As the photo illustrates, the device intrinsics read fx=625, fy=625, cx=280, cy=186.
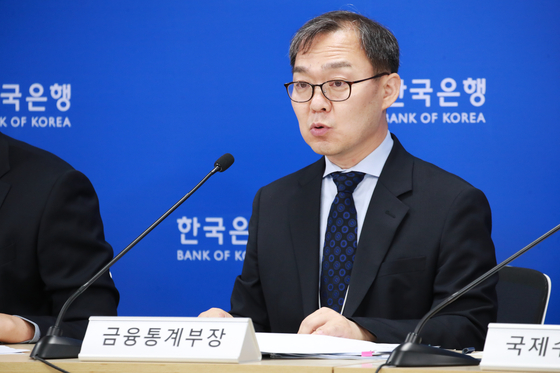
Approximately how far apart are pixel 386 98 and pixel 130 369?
115 centimetres

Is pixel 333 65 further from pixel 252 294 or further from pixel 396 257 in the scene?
pixel 252 294

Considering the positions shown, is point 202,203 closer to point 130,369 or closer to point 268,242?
point 268,242

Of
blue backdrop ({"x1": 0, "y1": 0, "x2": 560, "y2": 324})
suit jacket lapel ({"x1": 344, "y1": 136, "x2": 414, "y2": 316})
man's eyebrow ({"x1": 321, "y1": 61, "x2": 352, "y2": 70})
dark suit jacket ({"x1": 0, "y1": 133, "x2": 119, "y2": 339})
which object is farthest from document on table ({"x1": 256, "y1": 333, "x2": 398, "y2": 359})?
blue backdrop ({"x1": 0, "y1": 0, "x2": 560, "y2": 324})

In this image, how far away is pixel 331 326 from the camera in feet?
4.08

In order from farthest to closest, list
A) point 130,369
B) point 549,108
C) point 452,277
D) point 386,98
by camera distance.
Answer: point 549,108, point 386,98, point 452,277, point 130,369

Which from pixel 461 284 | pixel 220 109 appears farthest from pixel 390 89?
pixel 220 109

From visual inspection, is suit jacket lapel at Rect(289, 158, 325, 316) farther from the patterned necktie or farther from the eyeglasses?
the eyeglasses

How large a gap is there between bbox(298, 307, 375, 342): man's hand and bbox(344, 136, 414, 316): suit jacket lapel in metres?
0.28

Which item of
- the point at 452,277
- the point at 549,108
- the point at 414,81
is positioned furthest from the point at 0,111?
the point at 549,108

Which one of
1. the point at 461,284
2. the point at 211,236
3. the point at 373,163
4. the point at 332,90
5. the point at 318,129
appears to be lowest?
the point at 211,236

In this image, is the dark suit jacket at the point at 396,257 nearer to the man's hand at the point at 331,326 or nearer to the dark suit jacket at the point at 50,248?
the man's hand at the point at 331,326

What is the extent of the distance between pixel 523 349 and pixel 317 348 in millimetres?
320

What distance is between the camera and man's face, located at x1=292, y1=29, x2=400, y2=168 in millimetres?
1683

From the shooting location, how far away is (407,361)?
→ 90 centimetres
